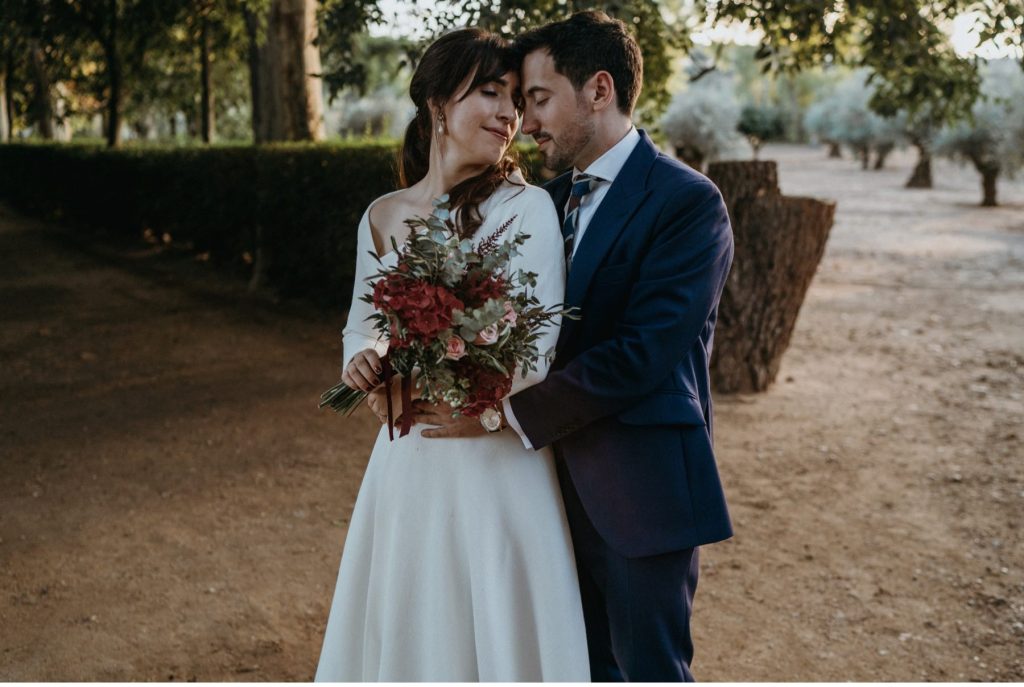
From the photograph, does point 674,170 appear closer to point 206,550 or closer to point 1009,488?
point 206,550

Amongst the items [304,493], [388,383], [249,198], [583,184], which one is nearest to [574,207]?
[583,184]

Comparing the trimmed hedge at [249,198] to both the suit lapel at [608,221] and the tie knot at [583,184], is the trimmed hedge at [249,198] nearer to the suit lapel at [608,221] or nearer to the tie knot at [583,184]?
the tie knot at [583,184]

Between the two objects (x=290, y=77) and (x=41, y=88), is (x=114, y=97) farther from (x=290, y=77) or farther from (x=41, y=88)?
(x=290, y=77)

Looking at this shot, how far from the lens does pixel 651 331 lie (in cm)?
247

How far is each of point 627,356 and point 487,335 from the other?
17.0 inches

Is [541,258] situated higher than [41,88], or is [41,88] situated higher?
[41,88]

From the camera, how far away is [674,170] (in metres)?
2.67

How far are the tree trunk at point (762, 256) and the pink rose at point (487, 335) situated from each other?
6.10 meters

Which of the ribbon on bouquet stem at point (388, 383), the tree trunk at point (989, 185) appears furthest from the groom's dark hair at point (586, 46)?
the tree trunk at point (989, 185)

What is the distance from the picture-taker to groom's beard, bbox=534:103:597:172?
8.91 feet

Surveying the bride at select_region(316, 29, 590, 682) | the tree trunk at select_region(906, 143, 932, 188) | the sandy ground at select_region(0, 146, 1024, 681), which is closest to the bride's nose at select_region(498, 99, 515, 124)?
the bride at select_region(316, 29, 590, 682)

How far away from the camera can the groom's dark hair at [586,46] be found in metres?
2.65

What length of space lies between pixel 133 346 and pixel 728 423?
18.6ft

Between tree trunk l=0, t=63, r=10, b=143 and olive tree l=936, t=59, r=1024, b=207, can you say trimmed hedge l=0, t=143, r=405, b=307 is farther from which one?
olive tree l=936, t=59, r=1024, b=207
